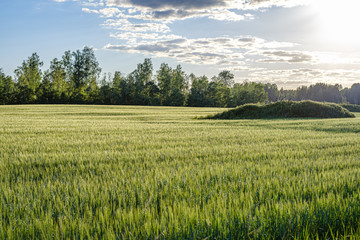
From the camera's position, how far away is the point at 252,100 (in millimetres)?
98375

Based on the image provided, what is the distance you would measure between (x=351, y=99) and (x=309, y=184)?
21988cm

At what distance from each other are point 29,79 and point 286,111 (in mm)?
75929

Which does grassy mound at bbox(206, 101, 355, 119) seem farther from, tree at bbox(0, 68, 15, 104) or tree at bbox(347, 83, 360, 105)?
tree at bbox(347, 83, 360, 105)

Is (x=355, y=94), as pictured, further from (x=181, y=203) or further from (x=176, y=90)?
(x=181, y=203)

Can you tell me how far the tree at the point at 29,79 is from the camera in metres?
74.3

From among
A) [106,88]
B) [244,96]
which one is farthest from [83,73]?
[244,96]

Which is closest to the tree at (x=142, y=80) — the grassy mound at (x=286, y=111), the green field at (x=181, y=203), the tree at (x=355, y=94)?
the grassy mound at (x=286, y=111)

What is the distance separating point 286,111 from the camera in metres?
27.8

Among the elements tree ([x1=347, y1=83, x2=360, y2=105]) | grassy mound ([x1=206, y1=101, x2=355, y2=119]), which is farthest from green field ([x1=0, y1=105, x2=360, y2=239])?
tree ([x1=347, y1=83, x2=360, y2=105])

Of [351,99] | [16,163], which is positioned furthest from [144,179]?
[351,99]

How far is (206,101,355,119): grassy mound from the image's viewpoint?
2755cm

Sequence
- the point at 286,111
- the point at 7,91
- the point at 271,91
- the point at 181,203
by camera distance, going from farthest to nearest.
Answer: the point at 271,91 < the point at 7,91 < the point at 286,111 < the point at 181,203

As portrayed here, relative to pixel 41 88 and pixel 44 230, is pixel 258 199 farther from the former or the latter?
pixel 41 88

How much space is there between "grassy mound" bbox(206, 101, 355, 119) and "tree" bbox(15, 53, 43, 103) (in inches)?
2574
